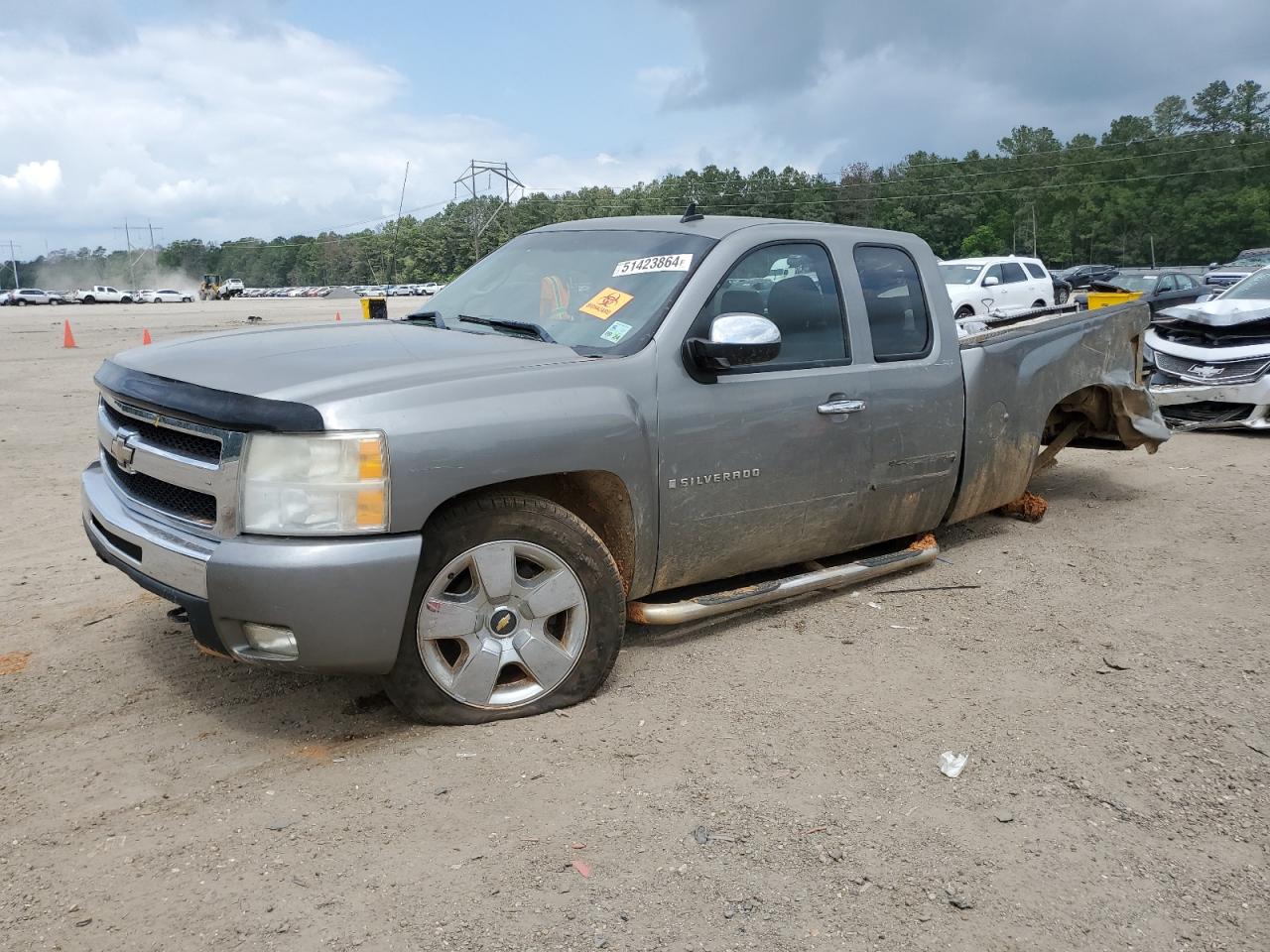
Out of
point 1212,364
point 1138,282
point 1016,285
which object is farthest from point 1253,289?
point 1138,282

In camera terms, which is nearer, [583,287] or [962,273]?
[583,287]

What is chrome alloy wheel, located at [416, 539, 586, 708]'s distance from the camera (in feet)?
11.2

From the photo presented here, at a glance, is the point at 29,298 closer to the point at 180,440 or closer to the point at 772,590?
the point at 180,440

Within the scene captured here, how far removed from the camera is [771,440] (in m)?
4.24

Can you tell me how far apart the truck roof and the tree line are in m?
67.9

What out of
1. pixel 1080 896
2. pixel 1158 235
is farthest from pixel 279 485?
pixel 1158 235

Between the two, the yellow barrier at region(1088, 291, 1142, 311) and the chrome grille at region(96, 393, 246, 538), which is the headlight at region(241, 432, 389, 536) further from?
the yellow barrier at region(1088, 291, 1142, 311)

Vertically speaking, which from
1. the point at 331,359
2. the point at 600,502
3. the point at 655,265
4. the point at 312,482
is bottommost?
the point at 600,502

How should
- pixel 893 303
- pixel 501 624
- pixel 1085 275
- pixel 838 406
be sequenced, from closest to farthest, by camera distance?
pixel 501 624 < pixel 838 406 < pixel 893 303 < pixel 1085 275

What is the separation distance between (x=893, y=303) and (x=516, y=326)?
1.78 metres

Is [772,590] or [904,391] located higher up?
[904,391]

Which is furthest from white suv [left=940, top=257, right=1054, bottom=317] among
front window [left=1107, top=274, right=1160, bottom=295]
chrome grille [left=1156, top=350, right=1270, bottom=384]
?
chrome grille [left=1156, top=350, right=1270, bottom=384]

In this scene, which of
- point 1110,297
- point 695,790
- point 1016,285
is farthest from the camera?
point 1016,285

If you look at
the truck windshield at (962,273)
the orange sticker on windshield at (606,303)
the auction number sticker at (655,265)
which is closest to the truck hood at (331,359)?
the orange sticker on windshield at (606,303)
